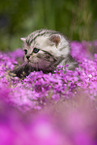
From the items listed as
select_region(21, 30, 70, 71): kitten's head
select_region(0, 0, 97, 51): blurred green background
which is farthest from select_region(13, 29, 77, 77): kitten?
select_region(0, 0, 97, 51): blurred green background

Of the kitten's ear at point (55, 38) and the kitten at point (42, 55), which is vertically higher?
the kitten's ear at point (55, 38)

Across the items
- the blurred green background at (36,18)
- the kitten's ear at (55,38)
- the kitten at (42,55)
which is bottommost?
the kitten at (42,55)

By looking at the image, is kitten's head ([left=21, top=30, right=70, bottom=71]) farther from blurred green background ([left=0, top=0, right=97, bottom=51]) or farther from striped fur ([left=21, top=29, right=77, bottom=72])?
blurred green background ([left=0, top=0, right=97, bottom=51])

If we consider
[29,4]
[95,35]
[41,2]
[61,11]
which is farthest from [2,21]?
[95,35]

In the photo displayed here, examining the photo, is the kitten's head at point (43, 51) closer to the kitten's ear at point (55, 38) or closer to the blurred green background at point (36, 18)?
the kitten's ear at point (55, 38)

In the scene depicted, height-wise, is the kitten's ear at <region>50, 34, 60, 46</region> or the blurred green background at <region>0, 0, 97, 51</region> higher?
the blurred green background at <region>0, 0, 97, 51</region>

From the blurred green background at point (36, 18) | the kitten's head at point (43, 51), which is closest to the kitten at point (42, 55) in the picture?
the kitten's head at point (43, 51)

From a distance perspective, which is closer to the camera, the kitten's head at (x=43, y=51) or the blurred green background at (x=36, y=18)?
the kitten's head at (x=43, y=51)

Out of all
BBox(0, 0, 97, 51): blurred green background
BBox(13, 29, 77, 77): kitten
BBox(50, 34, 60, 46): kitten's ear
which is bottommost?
BBox(13, 29, 77, 77): kitten
